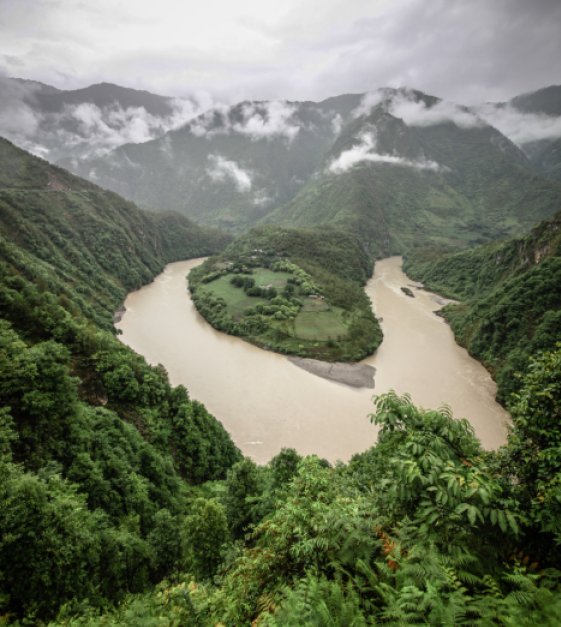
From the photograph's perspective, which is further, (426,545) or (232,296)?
(232,296)

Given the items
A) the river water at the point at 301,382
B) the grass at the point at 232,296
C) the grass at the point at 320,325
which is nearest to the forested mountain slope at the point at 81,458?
the river water at the point at 301,382

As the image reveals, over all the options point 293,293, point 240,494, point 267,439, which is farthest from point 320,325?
point 240,494

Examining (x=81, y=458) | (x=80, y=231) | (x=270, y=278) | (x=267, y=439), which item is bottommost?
(x=267, y=439)

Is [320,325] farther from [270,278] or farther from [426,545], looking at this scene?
[426,545]

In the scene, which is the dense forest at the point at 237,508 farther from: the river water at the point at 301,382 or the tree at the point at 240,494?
the river water at the point at 301,382

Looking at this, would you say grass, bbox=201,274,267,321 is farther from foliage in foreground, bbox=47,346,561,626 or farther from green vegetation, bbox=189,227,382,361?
foliage in foreground, bbox=47,346,561,626
